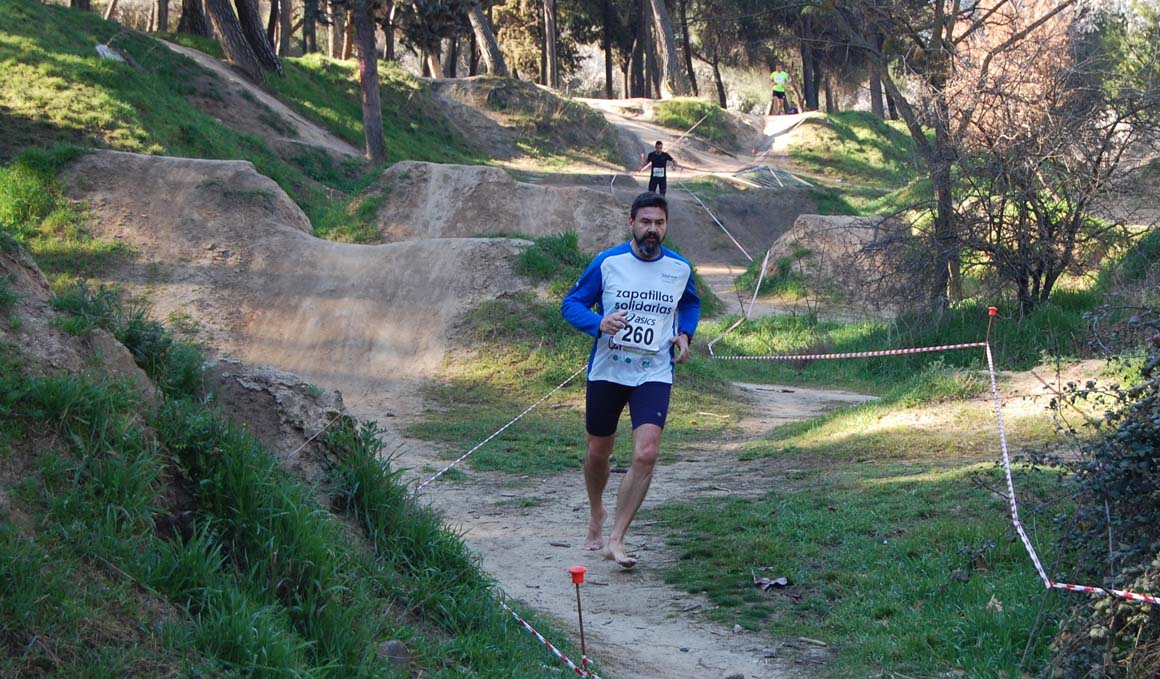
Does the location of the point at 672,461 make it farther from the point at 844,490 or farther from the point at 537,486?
the point at 844,490

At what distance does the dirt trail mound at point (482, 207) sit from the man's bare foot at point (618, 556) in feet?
50.4

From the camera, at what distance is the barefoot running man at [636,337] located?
609 centimetres

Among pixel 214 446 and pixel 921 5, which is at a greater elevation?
pixel 921 5

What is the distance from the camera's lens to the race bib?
20.0 feet

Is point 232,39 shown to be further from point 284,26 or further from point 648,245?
point 648,245

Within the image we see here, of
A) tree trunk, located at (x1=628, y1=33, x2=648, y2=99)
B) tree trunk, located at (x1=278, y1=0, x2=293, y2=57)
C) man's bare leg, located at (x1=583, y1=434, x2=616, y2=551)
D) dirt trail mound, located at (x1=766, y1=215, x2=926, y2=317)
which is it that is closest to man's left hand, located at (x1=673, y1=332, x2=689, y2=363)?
man's bare leg, located at (x1=583, y1=434, x2=616, y2=551)

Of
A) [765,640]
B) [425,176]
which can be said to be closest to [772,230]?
[425,176]

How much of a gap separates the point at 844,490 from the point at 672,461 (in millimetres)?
2348

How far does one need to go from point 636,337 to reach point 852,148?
35.6 meters

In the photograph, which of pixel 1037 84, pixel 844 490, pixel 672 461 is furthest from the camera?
pixel 1037 84

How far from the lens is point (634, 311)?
242 inches

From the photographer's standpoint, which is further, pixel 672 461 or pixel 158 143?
pixel 158 143

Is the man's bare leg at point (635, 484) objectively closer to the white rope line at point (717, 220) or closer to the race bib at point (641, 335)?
the race bib at point (641, 335)

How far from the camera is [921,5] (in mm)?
17109
